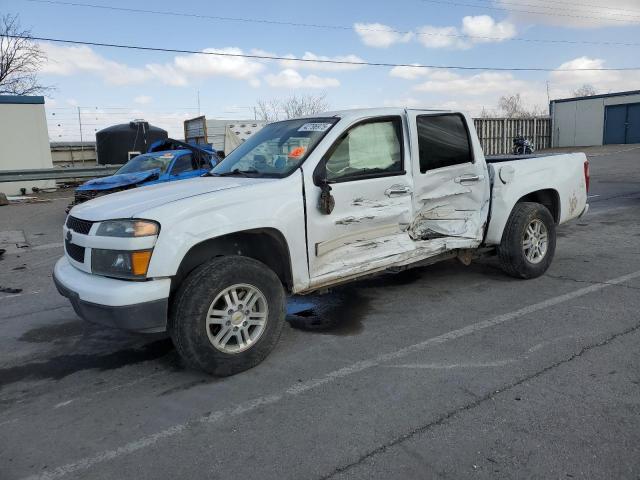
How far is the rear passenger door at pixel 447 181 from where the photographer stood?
4945 millimetres

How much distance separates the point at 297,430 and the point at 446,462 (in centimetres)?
85

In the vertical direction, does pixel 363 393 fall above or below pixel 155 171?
below

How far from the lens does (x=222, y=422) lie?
3.21 m

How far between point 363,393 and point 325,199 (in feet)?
4.93

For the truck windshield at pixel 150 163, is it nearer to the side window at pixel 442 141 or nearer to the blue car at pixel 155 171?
the blue car at pixel 155 171

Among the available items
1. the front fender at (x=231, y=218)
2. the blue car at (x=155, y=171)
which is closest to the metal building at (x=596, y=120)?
the blue car at (x=155, y=171)

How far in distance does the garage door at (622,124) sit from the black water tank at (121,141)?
27.6 meters

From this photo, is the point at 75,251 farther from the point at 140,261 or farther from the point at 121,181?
the point at 121,181

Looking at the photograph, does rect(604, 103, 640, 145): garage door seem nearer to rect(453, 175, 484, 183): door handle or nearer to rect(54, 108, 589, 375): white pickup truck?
rect(54, 108, 589, 375): white pickup truck

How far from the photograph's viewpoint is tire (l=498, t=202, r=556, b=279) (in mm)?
5695

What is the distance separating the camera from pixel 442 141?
5211 mm

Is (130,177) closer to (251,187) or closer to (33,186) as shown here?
(251,187)

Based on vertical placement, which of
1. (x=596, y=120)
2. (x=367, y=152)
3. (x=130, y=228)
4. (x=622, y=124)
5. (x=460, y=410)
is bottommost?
(x=460, y=410)

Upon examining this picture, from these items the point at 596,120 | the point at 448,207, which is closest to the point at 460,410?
the point at 448,207
